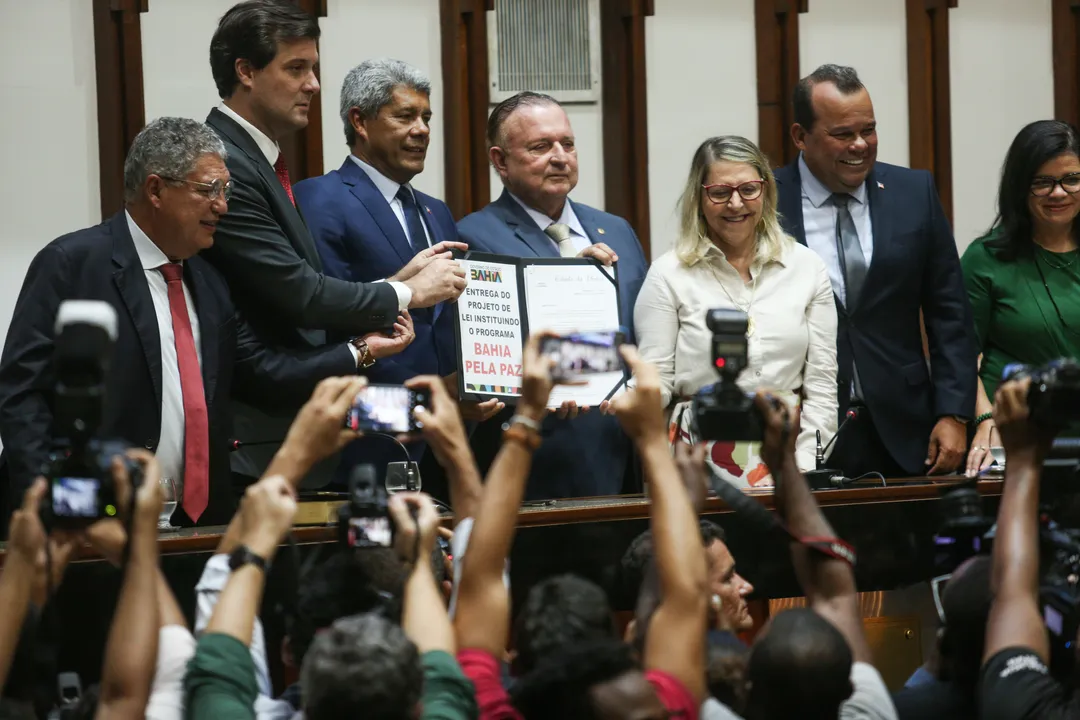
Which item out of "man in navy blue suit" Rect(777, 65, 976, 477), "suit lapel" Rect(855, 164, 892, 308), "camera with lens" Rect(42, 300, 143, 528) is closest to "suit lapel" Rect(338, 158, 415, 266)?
"man in navy blue suit" Rect(777, 65, 976, 477)

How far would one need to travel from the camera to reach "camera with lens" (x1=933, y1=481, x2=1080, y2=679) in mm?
2090

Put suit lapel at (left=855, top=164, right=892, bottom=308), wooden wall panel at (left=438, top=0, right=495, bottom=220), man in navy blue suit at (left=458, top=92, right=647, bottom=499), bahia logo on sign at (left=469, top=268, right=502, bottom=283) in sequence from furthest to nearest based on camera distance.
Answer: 1. wooden wall panel at (left=438, top=0, right=495, bottom=220)
2. suit lapel at (left=855, top=164, right=892, bottom=308)
3. man in navy blue suit at (left=458, top=92, right=647, bottom=499)
4. bahia logo on sign at (left=469, top=268, right=502, bottom=283)

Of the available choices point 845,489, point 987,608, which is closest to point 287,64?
point 845,489

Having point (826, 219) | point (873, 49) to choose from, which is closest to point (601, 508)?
point (826, 219)

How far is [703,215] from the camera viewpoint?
376 cm

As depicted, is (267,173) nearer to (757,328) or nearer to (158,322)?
(158,322)

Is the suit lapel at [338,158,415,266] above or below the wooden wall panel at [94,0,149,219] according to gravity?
below

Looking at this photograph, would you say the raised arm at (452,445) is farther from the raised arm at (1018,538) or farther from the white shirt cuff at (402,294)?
the white shirt cuff at (402,294)

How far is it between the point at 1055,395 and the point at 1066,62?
3747mm

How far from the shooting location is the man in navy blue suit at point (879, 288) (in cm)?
388

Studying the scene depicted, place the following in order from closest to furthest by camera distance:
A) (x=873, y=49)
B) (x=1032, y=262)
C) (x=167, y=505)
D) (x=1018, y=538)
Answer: (x=1018, y=538), (x=167, y=505), (x=1032, y=262), (x=873, y=49)

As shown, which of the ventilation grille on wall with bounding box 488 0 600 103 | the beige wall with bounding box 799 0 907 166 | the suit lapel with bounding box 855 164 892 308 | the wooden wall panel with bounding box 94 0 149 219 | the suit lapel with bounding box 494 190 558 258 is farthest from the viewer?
the beige wall with bounding box 799 0 907 166

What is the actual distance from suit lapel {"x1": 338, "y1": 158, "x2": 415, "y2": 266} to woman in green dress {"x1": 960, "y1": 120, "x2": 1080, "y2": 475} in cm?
147

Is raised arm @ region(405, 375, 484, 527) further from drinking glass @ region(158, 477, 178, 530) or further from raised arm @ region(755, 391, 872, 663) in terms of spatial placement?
drinking glass @ region(158, 477, 178, 530)
